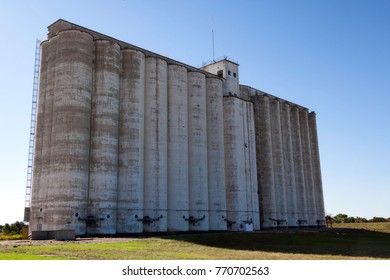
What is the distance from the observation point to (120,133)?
5575cm

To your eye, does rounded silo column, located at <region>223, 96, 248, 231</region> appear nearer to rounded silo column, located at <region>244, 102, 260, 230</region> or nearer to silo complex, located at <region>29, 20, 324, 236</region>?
silo complex, located at <region>29, 20, 324, 236</region>

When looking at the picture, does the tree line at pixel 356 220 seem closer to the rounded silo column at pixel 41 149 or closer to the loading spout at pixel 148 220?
the loading spout at pixel 148 220

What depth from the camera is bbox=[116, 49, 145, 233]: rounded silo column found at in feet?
176

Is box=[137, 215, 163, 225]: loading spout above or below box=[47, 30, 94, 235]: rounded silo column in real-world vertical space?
below

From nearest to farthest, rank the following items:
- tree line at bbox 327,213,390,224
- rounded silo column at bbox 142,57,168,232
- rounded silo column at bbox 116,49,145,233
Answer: rounded silo column at bbox 116,49,145,233 → rounded silo column at bbox 142,57,168,232 → tree line at bbox 327,213,390,224

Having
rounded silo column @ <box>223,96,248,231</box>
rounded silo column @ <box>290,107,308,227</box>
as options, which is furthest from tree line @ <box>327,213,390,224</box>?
rounded silo column @ <box>223,96,248,231</box>

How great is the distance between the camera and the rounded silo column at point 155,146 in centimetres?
5644

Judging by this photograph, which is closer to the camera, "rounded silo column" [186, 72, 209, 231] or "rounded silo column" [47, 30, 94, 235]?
"rounded silo column" [47, 30, 94, 235]

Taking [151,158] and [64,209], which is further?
[151,158]

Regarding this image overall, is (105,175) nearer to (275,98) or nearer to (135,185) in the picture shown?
(135,185)

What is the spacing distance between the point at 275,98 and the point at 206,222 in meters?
41.9

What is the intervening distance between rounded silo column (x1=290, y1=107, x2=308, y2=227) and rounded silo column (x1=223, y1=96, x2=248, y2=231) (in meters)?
22.3

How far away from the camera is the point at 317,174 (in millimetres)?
98562

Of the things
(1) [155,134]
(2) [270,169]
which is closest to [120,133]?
(1) [155,134]
